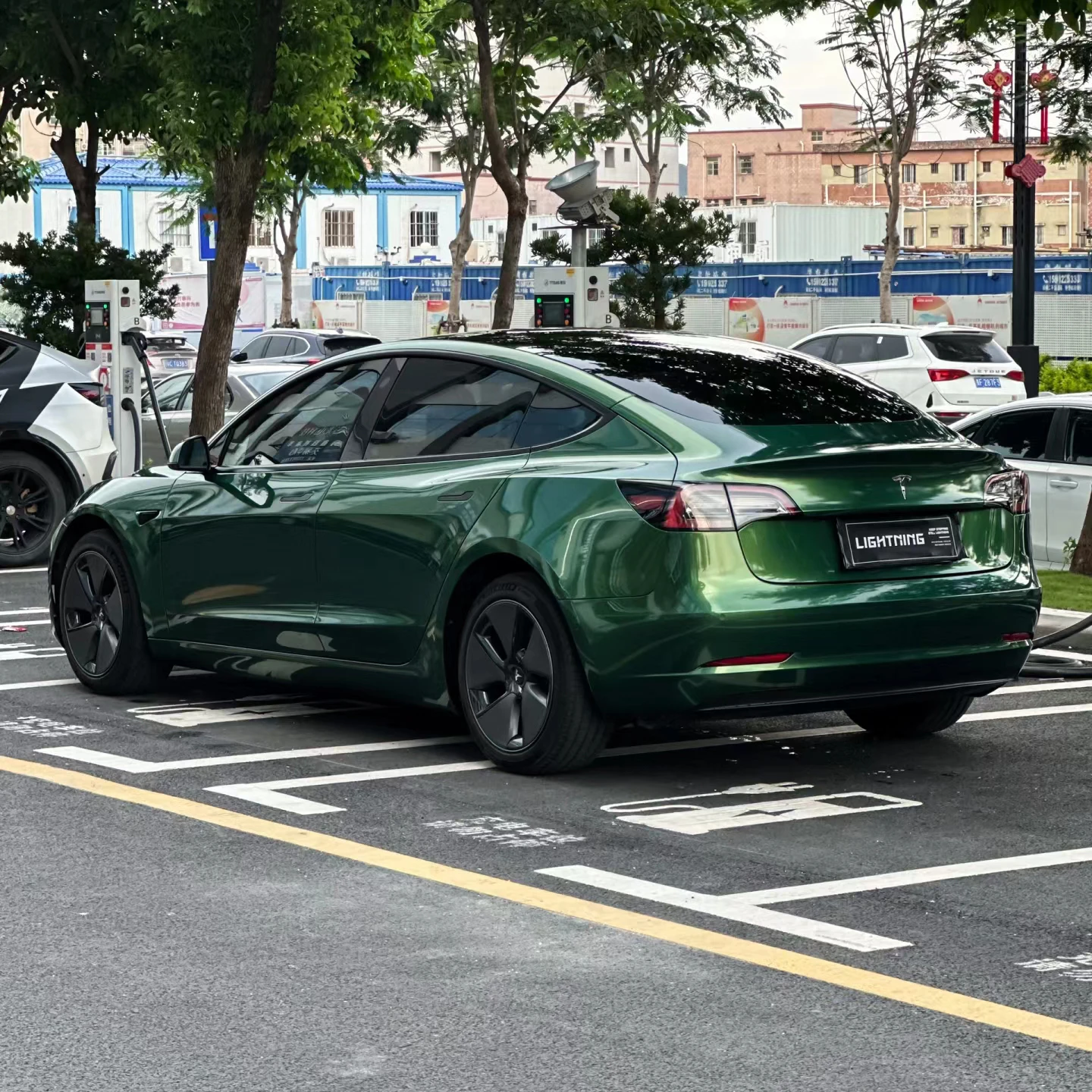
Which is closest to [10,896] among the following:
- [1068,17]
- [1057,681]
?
[1057,681]

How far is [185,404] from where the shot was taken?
2317 centimetres

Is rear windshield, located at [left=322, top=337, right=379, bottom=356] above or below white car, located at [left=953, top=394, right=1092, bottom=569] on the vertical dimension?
above

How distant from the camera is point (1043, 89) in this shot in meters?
21.3

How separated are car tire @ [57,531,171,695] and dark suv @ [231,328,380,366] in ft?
62.8

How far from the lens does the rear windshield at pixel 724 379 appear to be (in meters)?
7.52

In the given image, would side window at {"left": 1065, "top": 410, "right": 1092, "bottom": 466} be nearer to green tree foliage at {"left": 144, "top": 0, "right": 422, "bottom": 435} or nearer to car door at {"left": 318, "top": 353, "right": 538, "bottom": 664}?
car door at {"left": 318, "top": 353, "right": 538, "bottom": 664}

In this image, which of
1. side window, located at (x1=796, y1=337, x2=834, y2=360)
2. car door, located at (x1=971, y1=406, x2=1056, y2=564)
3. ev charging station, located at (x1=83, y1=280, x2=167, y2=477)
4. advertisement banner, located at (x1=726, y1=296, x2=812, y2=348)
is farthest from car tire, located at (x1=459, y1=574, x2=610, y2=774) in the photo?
advertisement banner, located at (x1=726, y1=296, x2=812, y2=348)

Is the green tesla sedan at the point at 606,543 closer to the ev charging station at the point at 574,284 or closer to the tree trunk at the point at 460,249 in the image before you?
the ev charging station at the point at 574,284

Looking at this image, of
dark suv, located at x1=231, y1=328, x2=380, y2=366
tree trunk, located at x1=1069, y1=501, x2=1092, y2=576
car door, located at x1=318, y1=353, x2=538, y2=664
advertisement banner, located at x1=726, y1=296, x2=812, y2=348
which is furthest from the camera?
advertisement banner, located at x1=726, y1=296, x2=812, y2=348

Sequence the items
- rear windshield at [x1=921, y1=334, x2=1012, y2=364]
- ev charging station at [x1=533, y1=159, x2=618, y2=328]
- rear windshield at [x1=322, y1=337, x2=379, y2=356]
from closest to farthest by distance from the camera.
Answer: ev charging station at [x1=533, y1=159, x2=618, y2=328]
rear windshield at [x1=921, y1=334, x2=1012, y2=364]
rear windshield at [x1=322, y1=337, x2=379, y2=356]

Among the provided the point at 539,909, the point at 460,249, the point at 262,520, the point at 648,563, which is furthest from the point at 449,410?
the point at 460,249

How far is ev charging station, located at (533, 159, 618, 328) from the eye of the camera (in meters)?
18.9

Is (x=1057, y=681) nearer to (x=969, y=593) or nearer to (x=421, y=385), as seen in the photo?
(x=969, y=593)

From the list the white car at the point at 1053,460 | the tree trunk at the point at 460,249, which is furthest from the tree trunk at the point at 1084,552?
the tree trunk at the point at 460,249
